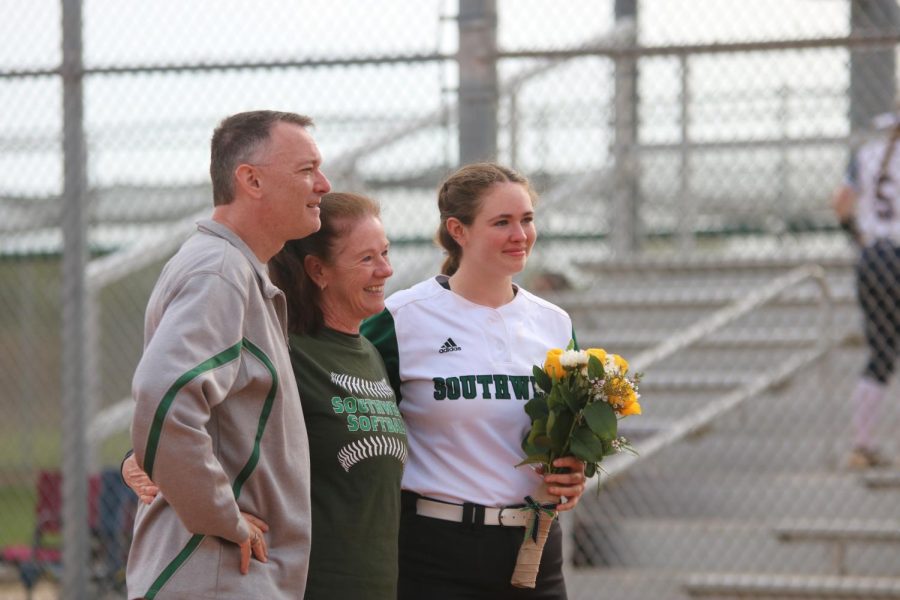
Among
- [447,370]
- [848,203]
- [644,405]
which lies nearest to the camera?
[447,370]

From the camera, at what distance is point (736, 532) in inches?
250

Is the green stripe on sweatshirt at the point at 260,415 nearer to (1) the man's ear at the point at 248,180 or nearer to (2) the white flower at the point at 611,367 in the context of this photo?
(1) the man's ear at the point at 248,180

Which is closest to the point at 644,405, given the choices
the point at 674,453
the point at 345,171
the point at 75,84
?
the point at 674,453

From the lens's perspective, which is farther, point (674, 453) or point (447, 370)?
point (674, 453)

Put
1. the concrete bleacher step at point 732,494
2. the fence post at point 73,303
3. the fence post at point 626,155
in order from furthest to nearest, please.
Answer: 1. the fence post at point 626,155
2. the concrete bleacher step at point 732,494
3. the fence post at point 73,303

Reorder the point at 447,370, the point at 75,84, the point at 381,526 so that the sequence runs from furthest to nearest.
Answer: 1. the point at 75,84
2. the point at 447,370
3. the point at 381,526

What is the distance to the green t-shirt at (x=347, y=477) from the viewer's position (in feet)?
9.55

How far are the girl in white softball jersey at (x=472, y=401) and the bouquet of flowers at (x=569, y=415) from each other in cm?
4

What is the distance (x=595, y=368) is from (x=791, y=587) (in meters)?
2.97

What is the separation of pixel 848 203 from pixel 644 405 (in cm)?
A: 168

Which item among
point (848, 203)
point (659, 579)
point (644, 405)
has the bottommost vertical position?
point (659, 579)

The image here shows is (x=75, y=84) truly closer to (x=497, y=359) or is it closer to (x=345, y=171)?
(x=345, y=171)

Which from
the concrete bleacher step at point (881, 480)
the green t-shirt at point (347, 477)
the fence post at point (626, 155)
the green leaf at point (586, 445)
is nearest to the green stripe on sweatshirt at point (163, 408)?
the green t-shirt at point (347, 477)

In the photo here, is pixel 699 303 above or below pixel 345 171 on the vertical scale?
below
